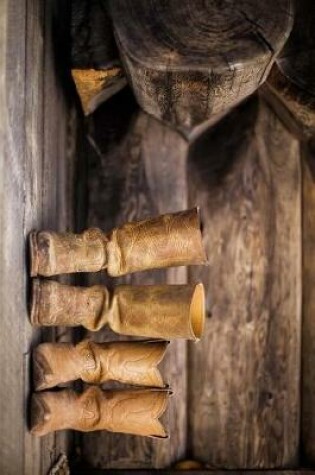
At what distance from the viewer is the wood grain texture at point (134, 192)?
229 centimetres

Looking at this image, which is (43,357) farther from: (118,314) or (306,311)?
(306,311)

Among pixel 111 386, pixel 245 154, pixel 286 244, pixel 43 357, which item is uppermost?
pixel 245 154

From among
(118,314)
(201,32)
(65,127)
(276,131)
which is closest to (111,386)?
(118,314)

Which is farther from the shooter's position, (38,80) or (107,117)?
(107,117)

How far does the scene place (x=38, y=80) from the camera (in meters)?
1.81

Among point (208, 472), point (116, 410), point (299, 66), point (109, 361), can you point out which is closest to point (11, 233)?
point (109, 361)

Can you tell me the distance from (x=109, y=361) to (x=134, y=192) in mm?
683

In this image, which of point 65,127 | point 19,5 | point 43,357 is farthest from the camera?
point 65,127

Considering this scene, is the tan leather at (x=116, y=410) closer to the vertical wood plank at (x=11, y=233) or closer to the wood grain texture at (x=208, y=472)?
the vertical wood plank at (x=11, y=233)

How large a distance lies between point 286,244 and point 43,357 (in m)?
0.98

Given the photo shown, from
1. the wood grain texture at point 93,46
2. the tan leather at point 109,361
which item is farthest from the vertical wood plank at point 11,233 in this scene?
the wood grain texture at point 93,46

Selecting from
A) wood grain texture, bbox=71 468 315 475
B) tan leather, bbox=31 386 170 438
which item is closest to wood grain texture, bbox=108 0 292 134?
tan leather, bbox=31 386 170 438

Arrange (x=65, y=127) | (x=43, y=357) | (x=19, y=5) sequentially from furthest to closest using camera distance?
(x=65, y=127)
(x=43, y=357)
(x=19, y=5)

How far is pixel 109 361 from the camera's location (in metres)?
1.83
